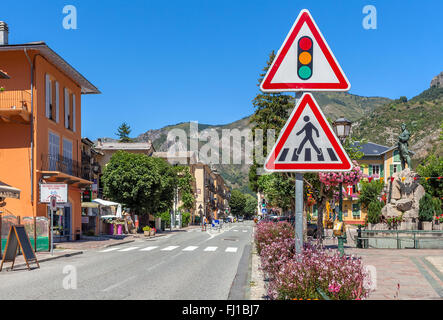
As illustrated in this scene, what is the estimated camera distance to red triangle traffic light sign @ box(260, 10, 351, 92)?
13.8 feet

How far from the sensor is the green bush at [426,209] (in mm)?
24984

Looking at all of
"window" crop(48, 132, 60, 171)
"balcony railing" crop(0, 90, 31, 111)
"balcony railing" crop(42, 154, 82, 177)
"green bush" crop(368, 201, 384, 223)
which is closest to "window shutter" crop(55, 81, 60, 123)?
"window" crop(48, 132, 60, 171)

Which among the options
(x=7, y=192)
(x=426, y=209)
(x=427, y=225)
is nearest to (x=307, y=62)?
(x=7, y=192)

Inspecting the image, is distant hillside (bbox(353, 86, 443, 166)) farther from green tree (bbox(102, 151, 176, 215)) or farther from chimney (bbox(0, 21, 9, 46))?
chimney (bbox(0, 21, 9, 46))

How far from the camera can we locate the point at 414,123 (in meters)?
108

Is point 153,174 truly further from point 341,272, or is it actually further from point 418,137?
point 418,137

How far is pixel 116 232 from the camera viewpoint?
151 ft

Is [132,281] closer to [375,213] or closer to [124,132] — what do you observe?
[375,213]

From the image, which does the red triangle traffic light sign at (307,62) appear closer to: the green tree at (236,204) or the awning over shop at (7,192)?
the awning over shop at (7,192)

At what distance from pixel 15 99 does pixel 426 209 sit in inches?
911

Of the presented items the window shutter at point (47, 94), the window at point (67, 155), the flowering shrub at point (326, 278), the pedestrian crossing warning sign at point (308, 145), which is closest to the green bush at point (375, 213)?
the window at point (67, 155)
